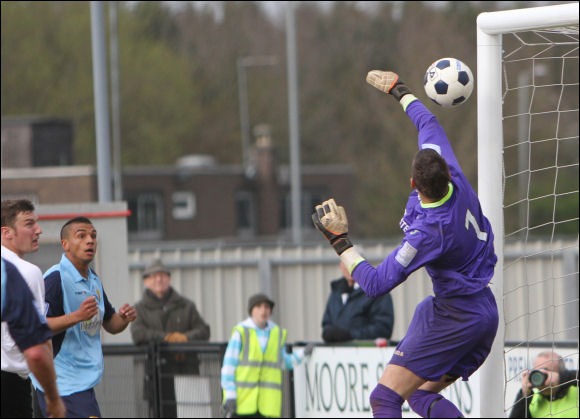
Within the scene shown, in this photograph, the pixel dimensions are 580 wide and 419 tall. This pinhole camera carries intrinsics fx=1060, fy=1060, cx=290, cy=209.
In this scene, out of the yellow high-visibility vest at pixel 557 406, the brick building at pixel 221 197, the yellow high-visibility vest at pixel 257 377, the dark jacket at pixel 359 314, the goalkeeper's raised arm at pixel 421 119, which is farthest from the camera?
the brick building at pixel 221 197

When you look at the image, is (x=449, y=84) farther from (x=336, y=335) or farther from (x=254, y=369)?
(x=336, y=335)

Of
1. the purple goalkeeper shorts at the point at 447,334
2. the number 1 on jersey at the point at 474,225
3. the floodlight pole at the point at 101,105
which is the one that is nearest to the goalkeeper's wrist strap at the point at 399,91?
the number 1 on jersey at the point at 474,225

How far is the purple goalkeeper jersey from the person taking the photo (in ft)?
20.4

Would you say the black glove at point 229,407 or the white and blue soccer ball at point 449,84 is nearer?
the white and blue soccer ball at point 449,84

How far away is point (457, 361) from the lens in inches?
256

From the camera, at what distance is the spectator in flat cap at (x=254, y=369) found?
408 inches

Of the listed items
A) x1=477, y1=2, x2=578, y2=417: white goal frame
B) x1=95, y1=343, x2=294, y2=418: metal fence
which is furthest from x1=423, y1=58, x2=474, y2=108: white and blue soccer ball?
x1=95, y1=343, x2=294, y2=418: metal fence

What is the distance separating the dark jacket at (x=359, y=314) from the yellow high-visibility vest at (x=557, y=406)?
2.38 meters

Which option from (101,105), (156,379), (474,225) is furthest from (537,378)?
(101,105)

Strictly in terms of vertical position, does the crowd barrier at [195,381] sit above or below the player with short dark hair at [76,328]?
below

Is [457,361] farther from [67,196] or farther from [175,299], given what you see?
[67,196]

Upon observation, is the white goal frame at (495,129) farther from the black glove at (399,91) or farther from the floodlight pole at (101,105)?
the floodlight pole at (101,105)

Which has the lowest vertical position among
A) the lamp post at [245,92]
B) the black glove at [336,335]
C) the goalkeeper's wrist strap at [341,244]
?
the black glove at [336,335]

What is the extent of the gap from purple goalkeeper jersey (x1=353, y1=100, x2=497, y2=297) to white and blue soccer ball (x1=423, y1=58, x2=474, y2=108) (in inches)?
32.5
